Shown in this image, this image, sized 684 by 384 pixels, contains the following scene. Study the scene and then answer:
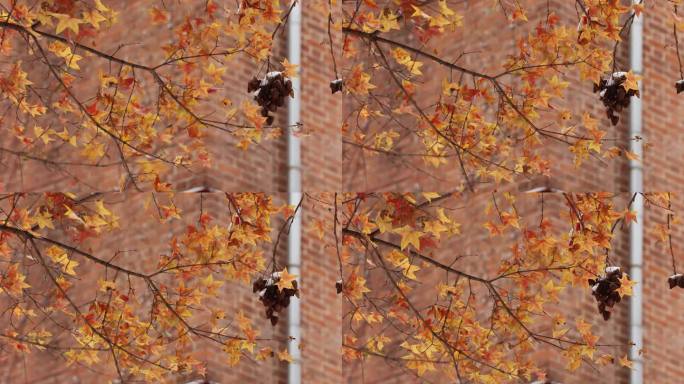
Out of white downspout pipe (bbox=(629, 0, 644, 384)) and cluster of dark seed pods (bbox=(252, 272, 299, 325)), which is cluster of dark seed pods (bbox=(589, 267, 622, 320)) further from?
cluster of dark seed pods (bbox=(252, 272, 299, 325))

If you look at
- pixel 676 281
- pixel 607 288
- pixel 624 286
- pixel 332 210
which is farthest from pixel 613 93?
pixel 332 210

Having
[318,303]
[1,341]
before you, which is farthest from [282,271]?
[1,341]

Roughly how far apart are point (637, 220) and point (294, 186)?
206cm

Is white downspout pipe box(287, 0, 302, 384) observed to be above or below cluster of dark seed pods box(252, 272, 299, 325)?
above

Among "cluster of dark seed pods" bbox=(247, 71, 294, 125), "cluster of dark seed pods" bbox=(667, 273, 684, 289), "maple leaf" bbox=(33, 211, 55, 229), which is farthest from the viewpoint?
"cluster of dark seed pods" bbox=(667, 273, 684, 289)

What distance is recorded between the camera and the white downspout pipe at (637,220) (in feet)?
40.4

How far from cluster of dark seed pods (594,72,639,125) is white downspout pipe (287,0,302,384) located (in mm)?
1716

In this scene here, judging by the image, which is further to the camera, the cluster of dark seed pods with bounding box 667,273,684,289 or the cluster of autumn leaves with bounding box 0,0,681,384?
the cluster of dark seed pods with bounding box 667,273,684,289

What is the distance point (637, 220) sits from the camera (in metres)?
12.5

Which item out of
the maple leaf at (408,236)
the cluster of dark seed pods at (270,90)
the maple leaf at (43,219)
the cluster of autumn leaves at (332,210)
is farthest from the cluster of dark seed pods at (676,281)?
the maple leaf at (43,219)

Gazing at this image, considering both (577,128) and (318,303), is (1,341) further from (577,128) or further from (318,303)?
(577,128)

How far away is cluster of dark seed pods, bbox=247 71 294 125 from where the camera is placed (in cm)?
1139

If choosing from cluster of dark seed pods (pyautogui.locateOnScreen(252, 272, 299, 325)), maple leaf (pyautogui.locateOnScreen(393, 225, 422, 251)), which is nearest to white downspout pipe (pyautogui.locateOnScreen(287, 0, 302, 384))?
cluster of dark seed pods (pyautogui.locateOnScreen(252, 272, 299, 325))

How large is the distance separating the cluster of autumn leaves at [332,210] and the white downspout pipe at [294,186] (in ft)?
0.24
